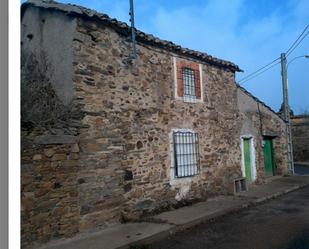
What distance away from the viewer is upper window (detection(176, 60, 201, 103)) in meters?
8.66

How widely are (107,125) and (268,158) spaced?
9.84 metres

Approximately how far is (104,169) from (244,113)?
23.2 feet

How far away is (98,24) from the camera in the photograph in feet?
21.7

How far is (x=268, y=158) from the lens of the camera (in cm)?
1391

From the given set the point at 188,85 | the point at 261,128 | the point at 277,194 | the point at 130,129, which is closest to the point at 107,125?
the point at 130,129

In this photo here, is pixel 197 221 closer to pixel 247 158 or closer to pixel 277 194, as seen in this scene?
pixel 277 194

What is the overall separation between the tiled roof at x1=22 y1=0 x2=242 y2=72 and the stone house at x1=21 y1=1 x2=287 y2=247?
0.10 ft

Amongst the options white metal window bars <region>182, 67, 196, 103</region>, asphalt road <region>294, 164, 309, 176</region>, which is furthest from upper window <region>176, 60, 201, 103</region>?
asphalt road <region>294, 164, 309, 176</region>

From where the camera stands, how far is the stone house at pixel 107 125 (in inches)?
208

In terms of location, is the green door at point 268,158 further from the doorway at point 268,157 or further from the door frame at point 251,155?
the door frame at point 251,155

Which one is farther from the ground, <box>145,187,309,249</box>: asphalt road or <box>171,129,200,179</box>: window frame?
<box>171,129,200,179</box>: window frame

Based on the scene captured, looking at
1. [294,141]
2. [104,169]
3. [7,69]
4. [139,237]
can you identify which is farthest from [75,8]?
[294,141]

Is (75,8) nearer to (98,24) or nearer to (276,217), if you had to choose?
(98,24)

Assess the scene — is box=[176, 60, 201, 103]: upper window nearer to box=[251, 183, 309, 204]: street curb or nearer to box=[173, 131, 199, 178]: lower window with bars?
box=[173, 131, 199, 178]: lower window with bars
